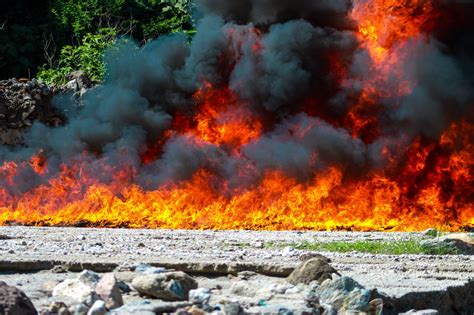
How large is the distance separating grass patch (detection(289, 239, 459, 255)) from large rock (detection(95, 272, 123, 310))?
5257 mm

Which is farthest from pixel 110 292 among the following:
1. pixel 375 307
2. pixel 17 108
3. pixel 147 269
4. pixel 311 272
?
pixel 17 108

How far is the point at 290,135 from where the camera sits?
59.5ft

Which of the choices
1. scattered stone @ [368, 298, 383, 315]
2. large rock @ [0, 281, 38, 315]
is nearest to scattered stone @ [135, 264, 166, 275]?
large rock @ [0, 281, 38, 315]

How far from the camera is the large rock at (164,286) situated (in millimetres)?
6707

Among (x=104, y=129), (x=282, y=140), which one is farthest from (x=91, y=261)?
(x=104, y=129)

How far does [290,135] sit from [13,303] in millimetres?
12672

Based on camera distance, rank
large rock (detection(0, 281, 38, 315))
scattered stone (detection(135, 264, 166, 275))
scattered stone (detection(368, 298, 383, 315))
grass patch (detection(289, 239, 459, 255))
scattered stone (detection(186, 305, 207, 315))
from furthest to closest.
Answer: grass patch (detection(289, 239, 459, 255)), scattered stone (detection(135, 264, 166, 275)), scattered stone (detection(368, 298, 383, 315)), scattered stone (detection(186, 305, 207, 315)), large rock (detection(0, 281, 38, 315))

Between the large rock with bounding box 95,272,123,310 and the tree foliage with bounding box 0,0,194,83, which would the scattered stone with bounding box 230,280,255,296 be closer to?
the large rock with bounding box 95,272,123,310

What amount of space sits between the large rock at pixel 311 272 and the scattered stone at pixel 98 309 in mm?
2091

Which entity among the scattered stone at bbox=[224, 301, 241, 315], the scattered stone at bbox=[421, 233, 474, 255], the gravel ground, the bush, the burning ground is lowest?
the scattered stone at bbox=[224, 301, 241, 315]

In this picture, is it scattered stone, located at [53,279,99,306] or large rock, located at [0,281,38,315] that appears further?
scattered stone, located at [53,279,99,306]

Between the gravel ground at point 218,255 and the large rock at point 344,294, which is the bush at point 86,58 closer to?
the gravel ground at point 218,255

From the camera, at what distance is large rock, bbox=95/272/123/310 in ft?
21.0

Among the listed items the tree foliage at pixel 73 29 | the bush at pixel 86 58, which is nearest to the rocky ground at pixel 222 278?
the bush at pixel 86 58
